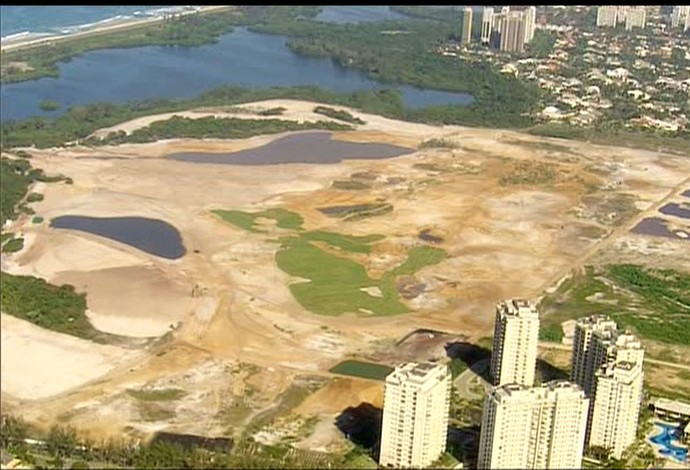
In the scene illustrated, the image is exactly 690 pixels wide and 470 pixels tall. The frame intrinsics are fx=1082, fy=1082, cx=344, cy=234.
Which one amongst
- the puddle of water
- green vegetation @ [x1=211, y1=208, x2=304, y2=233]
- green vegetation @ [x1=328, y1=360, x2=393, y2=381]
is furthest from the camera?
the puddle of water

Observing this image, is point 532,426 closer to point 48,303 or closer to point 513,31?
point 48,303

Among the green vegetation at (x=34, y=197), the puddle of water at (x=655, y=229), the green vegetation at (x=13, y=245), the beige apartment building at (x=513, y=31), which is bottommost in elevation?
the puddle of water at (x=655, y=229)

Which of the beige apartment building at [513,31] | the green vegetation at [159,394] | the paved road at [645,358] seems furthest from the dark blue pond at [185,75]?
the paved road at [645,358]

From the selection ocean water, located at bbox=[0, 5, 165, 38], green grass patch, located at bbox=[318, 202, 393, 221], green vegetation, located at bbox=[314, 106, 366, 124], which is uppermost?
ocean water, located at bbox=[0, 5, 165, 38]

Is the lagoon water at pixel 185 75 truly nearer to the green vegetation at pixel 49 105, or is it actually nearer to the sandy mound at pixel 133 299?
the green vegetation at pixel 49 105

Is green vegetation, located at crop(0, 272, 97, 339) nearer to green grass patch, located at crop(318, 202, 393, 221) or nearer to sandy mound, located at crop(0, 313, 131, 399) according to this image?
sandy mound, located at crop(0, 313, 131, 399)

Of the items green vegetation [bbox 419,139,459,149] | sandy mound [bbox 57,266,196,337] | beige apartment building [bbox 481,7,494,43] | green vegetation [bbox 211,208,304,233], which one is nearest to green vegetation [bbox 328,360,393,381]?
sandy mound [bbox 57,266,196,337]

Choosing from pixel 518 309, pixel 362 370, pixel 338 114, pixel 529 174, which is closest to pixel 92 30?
pixel 338 114
